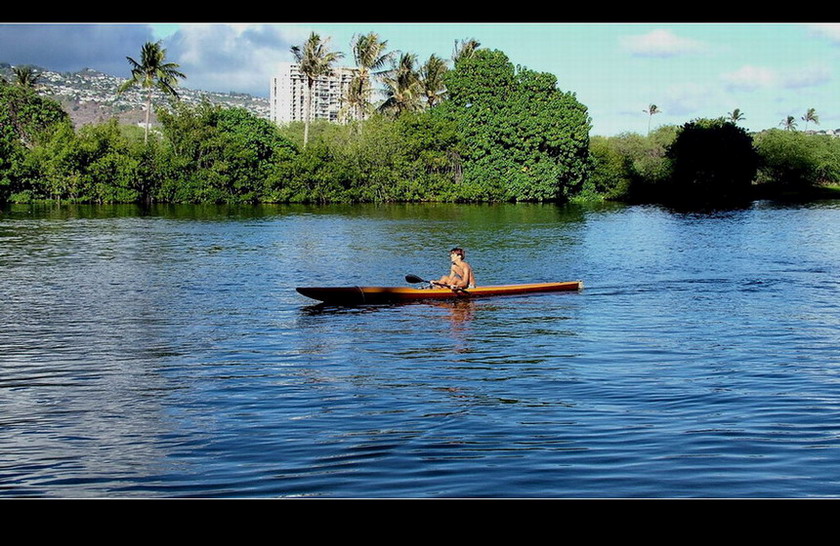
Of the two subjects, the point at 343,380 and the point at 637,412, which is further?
the point at 343,380

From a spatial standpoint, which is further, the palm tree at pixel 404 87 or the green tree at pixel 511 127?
the palm tree at pixel 404 87

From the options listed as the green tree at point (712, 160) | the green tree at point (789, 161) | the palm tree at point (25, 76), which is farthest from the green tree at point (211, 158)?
the green tree at point (789, 161)

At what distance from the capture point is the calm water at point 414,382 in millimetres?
9203

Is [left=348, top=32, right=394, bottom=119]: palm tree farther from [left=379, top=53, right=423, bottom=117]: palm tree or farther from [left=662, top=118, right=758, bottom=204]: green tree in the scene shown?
[left=662, top=118, right=758, bottom=204]: green tree

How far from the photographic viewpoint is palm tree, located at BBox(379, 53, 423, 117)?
92.0 metres

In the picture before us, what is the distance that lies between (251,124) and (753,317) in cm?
6691

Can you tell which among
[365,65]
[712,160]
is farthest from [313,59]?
[712,160]

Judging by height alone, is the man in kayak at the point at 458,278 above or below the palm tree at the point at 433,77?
below

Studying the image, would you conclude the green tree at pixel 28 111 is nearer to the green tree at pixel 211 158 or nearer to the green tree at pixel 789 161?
the green tree at pixel 211 158

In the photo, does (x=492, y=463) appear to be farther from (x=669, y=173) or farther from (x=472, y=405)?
(x=669, y=173)

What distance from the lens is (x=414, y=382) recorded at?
14.1m

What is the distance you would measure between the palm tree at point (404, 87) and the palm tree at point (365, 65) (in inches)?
80.6
